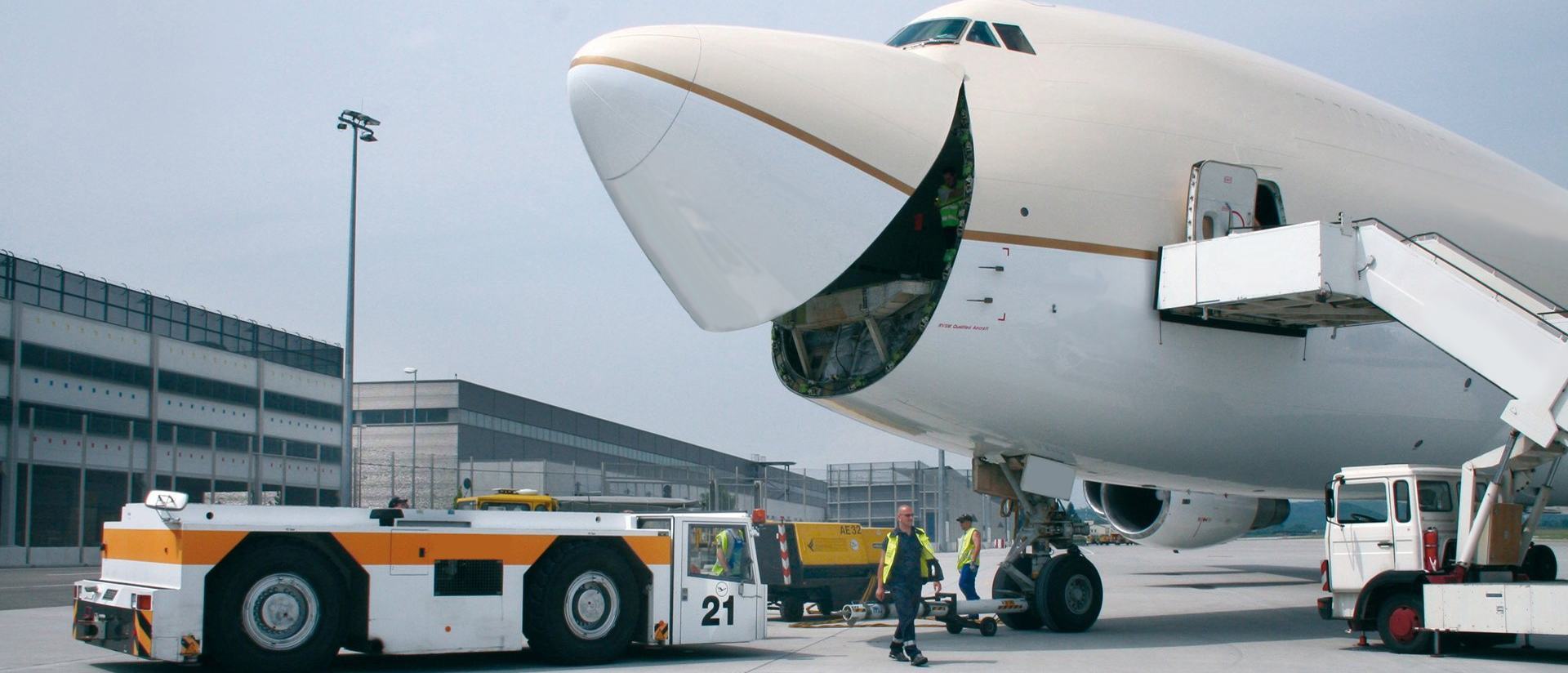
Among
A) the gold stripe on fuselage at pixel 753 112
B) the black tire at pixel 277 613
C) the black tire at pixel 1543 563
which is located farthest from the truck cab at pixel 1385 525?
the black tire at pixel 277 613

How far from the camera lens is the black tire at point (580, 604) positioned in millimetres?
12711

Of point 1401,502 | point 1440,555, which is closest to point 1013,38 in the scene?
point 1401,502

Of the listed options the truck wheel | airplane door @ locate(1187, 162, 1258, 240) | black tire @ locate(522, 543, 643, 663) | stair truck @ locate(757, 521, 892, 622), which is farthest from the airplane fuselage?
stair truck @ locate(757, 521, 892, 622)

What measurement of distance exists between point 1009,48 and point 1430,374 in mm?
7159

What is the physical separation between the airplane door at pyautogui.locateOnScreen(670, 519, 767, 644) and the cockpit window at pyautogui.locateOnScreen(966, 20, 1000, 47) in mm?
5921

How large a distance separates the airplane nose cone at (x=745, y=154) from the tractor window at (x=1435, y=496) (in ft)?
22.0

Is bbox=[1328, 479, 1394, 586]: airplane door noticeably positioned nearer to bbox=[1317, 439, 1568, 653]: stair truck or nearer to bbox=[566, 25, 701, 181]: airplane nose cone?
bbox=[1317, 439, 1568, 653]: stair truck

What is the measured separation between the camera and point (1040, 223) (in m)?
14.0

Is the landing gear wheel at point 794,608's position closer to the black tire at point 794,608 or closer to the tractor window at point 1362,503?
the black tire at point 794,608

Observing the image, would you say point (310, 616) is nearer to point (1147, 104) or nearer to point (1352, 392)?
point (1147, 104)

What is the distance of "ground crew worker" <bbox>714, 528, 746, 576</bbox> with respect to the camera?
14.0 metres

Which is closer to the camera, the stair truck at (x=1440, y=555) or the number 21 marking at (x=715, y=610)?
the stair truck at (x=1440, y=555)

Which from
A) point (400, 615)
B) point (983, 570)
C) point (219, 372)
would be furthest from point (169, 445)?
point (400, 615)

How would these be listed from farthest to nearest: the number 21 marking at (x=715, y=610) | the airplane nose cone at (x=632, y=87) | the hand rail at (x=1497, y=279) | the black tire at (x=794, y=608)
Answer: the black tire at (x=794, y=608), the number 21 marking at (x=715, y=610), the hand rail at (x=1497, y=279), the airplane nose cone at (x=632, y=87)
